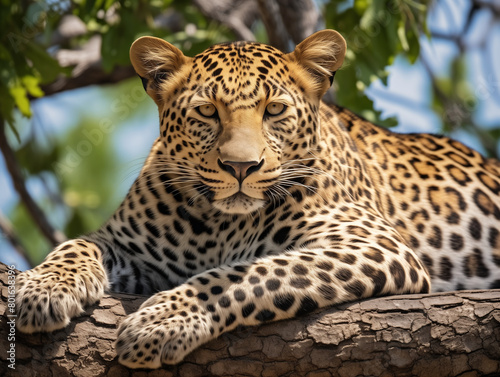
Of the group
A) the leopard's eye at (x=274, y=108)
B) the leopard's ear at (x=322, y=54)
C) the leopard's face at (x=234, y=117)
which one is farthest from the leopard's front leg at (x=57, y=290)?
the leopard's ear at (x=322, y=54)

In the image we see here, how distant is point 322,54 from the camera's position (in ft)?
22.5

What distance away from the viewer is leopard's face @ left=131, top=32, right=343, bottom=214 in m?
6.21

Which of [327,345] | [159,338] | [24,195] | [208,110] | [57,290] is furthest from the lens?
[24,195]

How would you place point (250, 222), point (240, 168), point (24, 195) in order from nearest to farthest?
point (240, 168) → point (250, 222) → point (24, 195)

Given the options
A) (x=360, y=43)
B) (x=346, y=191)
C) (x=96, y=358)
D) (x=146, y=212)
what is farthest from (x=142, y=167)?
(x=360, y=43)

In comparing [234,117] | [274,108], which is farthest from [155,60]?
[274,108]

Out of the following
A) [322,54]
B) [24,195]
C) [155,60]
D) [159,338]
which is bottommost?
[24,195]

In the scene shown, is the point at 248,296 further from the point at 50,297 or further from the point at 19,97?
the point at 19,97

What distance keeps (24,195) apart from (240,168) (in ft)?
18.2

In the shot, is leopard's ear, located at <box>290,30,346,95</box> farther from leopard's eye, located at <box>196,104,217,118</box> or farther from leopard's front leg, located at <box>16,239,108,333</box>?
leopard's front leg, located at <box>16,239,108,333</box>

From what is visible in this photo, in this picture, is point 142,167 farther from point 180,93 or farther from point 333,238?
point 333,238

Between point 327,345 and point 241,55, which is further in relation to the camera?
point 241,55

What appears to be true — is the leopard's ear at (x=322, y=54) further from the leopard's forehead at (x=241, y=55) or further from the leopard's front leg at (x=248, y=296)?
the leopard's front leg at (x=248, y=296)

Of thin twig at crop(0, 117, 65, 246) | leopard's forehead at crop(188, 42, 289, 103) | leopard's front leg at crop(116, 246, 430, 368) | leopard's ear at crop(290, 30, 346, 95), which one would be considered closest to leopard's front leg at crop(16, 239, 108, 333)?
leopard's front leg at crop(116, 246, 430, 368)
